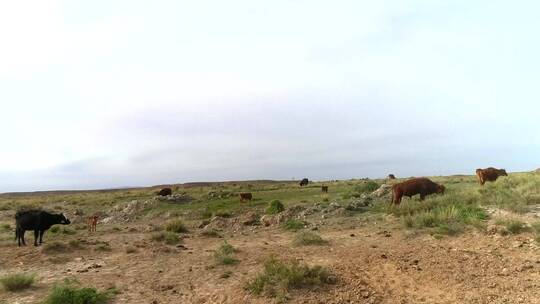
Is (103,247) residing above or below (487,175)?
below

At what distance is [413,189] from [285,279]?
13879 mm

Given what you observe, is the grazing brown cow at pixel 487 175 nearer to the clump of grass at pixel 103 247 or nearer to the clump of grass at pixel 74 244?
the clump of grass at pixel 103 247

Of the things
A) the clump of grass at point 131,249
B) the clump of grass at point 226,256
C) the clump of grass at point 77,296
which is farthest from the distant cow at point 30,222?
the clump of grass at point 77,296

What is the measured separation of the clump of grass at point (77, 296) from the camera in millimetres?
9578

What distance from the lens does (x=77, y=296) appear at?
968cm

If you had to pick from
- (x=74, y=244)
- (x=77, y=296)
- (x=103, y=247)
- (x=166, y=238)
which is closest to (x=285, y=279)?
(x=77, y=296)

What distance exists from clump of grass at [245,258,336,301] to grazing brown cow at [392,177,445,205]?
11791 millimetres

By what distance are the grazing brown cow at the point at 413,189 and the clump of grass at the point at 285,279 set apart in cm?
1179

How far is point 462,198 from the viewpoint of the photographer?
19.1m

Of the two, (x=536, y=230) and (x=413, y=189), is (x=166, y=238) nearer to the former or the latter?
(x=413, y=189)

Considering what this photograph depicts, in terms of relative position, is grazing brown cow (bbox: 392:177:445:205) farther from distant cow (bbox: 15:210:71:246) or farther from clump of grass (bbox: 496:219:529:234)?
distant cow (bbox: 15:210:71:246)

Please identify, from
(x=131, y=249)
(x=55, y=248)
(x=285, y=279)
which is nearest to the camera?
(x=285, y=279)

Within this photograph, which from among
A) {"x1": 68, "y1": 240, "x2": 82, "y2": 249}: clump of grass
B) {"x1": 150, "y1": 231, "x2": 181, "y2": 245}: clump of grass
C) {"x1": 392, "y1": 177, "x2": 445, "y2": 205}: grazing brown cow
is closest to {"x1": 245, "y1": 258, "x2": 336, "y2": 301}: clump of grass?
{"x1": 150, "y1": 231, "x2": 181, "y2": 245}: clump of grass

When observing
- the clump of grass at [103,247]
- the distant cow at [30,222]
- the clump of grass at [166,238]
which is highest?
the distant cow at [30,222]
